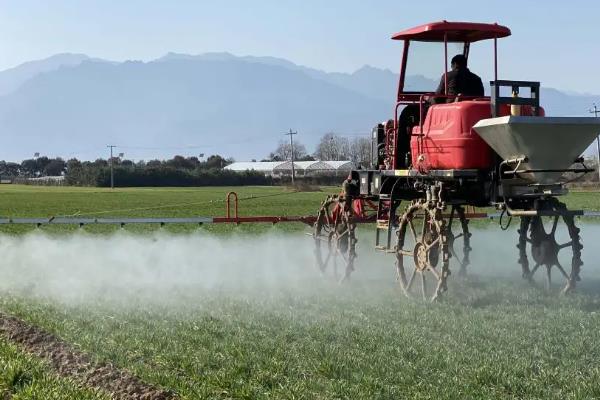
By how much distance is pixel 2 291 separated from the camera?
1129 centimetres

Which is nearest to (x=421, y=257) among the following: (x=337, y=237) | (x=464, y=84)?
(x=464, y=84)

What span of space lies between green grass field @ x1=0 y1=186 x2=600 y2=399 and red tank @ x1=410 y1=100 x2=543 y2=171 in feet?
6.09

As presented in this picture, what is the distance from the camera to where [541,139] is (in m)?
9.05

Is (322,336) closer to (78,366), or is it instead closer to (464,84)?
(78,366)

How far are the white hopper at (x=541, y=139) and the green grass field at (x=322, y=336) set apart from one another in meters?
1.78

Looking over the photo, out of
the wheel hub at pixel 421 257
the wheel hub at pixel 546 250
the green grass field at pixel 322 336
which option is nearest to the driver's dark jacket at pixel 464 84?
the wheel hub at pixel 421 257

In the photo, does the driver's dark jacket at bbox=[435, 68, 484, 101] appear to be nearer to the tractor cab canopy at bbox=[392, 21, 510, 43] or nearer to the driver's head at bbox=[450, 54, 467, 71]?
the driver's head at bbox=[450, 54, 467, 71]

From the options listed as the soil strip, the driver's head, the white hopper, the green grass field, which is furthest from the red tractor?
the soil strip

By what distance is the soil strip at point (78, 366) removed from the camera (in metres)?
5.90

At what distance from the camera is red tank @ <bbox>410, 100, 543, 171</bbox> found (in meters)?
9.79

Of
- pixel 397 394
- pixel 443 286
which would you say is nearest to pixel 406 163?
pixel 443 286

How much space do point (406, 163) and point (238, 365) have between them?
19.7 ft

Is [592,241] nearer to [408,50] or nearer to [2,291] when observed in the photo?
[408,50]

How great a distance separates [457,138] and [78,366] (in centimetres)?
568
